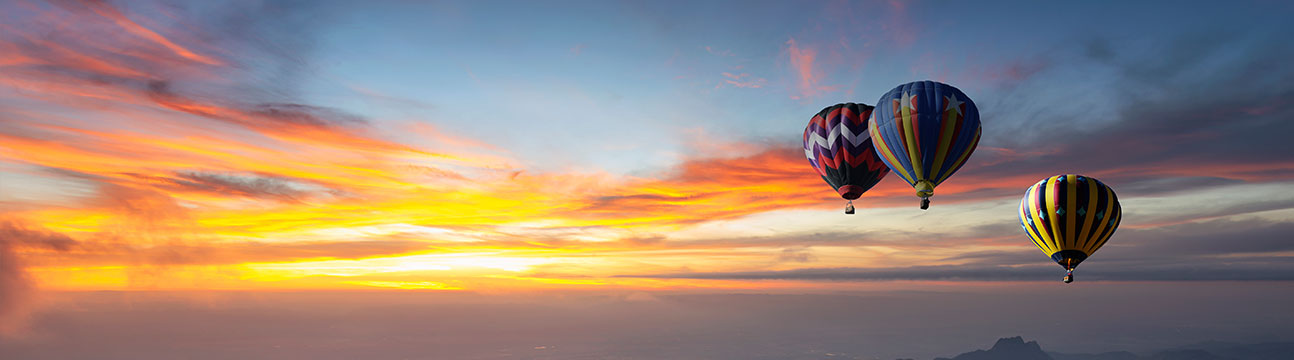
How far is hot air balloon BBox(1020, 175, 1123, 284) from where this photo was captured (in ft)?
163

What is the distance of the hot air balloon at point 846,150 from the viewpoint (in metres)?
49.5

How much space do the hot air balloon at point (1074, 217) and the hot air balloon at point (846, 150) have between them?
41.5 feet

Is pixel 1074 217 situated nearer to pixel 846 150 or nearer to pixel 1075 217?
pixel 1075 217

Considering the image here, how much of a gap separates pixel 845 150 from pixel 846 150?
85 millimetres

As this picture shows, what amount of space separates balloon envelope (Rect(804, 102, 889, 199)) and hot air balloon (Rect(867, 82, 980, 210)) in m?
3.44

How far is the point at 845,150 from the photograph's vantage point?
163 ft

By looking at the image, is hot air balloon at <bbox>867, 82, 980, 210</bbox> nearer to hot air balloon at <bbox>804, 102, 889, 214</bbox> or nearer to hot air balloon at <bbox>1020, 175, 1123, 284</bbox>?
→ hot air balloon at <bbox>804, 102, 889, 214</bbox>

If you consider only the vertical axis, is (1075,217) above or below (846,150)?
below

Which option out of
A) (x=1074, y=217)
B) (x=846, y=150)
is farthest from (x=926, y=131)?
(x=1074, y=217)

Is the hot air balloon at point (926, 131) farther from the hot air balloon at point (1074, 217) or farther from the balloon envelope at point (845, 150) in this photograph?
the hot air balloon at point (1074, 217)

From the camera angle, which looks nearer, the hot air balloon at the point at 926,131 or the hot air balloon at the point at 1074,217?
the hot air balloon at the point at 926,131

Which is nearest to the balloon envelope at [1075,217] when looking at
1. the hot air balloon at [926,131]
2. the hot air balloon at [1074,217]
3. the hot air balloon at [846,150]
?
the hot air balloon at [1074,217]

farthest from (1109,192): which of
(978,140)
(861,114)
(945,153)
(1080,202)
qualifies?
(861,114)

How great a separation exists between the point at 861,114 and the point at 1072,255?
19.4 meters
